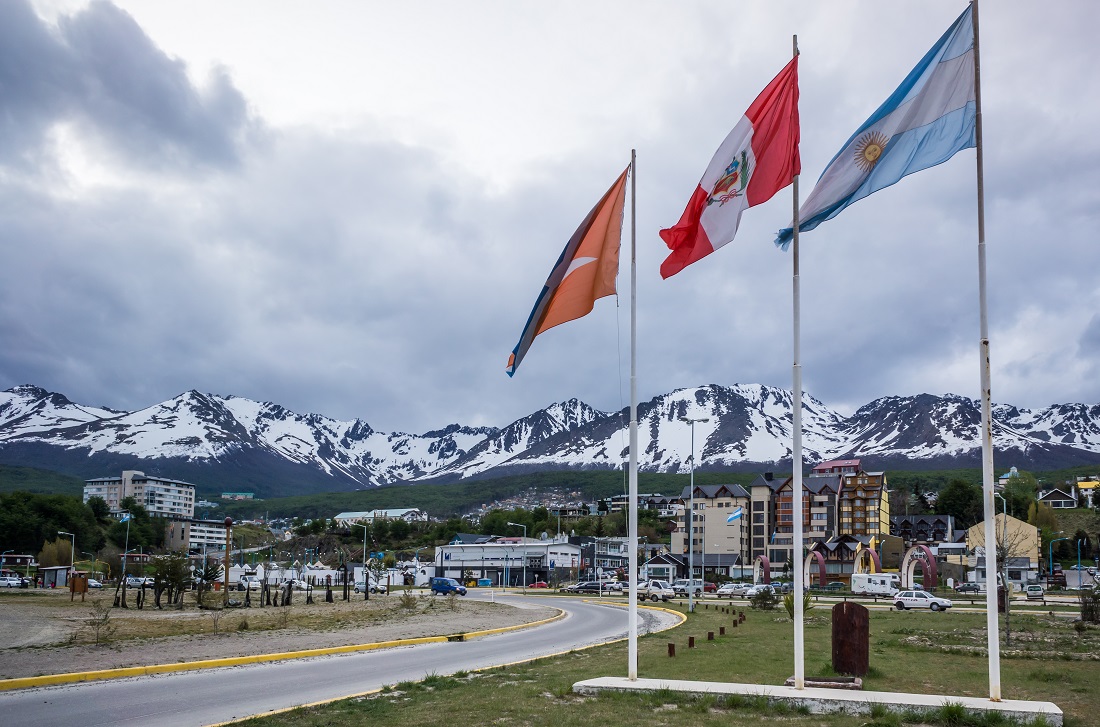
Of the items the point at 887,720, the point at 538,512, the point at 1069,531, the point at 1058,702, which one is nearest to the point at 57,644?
the point at 887,720

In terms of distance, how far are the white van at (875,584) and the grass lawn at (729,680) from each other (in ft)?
137

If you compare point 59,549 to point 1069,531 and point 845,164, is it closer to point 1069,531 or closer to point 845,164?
point 845,164

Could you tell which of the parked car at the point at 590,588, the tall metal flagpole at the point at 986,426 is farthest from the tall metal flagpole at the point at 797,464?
the parked car at the point at 590,588

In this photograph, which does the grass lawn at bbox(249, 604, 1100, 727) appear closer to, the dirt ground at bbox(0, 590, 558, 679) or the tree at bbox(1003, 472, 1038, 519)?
the dirt ground at bbox(0, 590, 558, 679)

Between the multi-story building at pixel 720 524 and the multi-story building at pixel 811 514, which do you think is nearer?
the multi-story building at pixel 811 514

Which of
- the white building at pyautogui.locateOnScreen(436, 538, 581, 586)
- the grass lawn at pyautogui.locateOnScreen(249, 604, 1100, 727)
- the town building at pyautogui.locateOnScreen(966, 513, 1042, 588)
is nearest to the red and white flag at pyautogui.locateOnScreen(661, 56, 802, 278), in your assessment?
the grass lawn at pyautogui.locateOnScreen(249, 604, 1100, 727)

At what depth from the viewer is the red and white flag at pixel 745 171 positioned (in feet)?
52.5

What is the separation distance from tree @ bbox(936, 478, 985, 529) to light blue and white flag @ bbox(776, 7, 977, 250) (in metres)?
159

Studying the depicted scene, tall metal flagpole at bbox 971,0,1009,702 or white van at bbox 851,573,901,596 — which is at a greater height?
tall metal flagpole at bbox 971,0,1009,702

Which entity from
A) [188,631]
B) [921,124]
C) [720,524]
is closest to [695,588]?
[720,524]

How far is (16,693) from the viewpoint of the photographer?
1772 cm

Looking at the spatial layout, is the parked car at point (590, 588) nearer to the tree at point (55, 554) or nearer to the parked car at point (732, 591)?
the parked car at point (732, 591)

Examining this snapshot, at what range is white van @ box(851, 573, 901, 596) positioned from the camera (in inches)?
2872

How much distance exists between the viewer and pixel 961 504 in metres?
161
